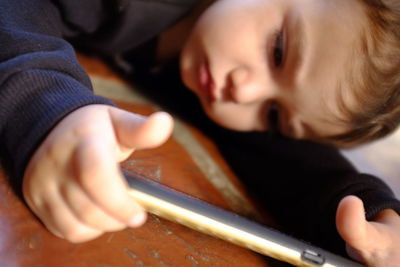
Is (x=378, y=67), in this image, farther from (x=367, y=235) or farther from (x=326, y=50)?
(x=367, y=235)

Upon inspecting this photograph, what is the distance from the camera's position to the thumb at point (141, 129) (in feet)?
1.05

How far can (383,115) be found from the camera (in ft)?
2.13

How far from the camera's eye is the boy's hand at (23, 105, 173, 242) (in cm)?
31

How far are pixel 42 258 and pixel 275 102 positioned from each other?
457 mm

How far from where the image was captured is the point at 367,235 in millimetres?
468

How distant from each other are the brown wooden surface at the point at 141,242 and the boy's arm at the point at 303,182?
0.13 m

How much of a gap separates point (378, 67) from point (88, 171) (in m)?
0.43

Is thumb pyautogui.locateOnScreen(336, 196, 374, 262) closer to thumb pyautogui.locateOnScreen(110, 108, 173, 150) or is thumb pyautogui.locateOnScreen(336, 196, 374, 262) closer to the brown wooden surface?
the brown wooden surface

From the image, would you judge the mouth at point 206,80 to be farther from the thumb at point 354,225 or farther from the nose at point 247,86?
the thumb at point 354,225

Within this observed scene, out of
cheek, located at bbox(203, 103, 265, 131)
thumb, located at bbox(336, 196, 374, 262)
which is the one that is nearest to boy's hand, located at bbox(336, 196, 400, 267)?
thumb, located at bbox(336, 196, 374, 262)

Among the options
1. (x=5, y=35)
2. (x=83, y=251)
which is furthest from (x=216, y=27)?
(x=83, y=251)

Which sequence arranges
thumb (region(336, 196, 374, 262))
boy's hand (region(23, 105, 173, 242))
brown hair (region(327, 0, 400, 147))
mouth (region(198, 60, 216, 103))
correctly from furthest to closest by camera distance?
mouth (region(198, 60, 216, 103)) → brown hair (region(327, 0, 400, 147)) → thumb (region(336, 196, 374, 262)) → boy's hand (region(23, 105, 173, 242))

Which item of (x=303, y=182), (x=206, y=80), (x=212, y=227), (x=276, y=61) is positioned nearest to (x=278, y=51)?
(x=276, y=61)

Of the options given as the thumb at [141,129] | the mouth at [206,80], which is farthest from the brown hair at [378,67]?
the thumb at [141,129]
